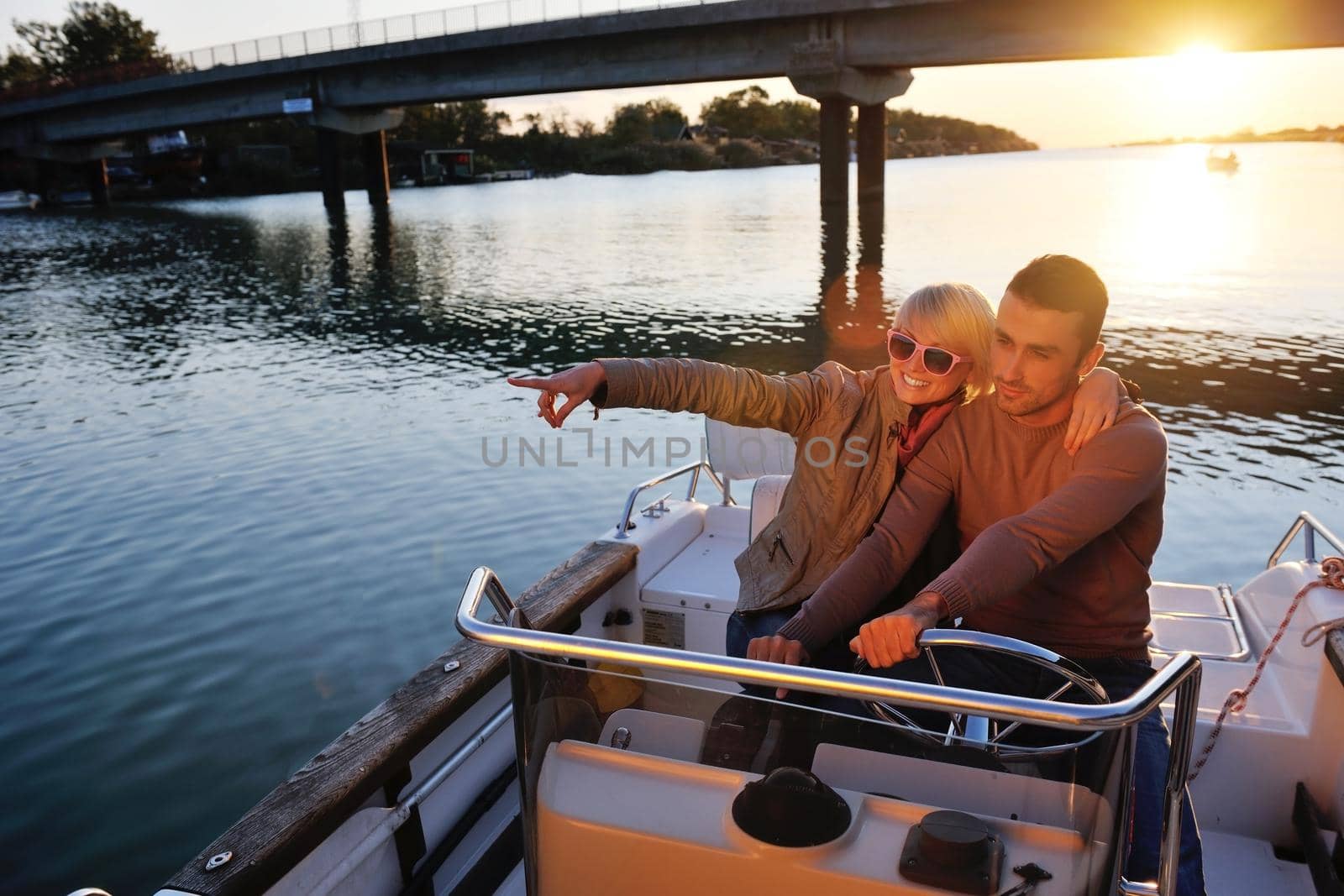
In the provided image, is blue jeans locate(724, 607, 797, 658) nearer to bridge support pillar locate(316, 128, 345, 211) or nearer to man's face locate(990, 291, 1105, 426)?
man's face locate(990, 291, 1105, 426)

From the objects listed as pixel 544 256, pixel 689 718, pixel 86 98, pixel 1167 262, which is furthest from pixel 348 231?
pixel 689 718

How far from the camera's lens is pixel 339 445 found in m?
11.3

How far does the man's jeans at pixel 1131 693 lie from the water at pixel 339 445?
365cm

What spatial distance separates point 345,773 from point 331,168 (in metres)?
47.3

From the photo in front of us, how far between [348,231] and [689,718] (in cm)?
3848

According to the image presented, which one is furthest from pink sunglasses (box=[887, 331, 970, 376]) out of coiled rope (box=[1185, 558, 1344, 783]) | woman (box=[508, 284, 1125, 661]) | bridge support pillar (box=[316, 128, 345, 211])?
bridge support pillar (box=[316, 128, 345, 211])

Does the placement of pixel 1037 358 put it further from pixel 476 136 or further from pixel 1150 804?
pixel 476 136

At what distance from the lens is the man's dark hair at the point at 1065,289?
259cm

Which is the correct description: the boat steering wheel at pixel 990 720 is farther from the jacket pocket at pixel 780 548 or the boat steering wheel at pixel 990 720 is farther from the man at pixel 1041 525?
the jacket pocket at pixel 780 548

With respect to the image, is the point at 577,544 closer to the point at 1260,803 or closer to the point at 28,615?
the point at 28,615

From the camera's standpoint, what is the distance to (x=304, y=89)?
40406 millimetres

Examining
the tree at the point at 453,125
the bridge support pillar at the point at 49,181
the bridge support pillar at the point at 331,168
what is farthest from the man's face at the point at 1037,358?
the tree at the point at 453,125

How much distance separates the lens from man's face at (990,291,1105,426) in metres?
2.62

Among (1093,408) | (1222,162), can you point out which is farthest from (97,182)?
(1222,162)
